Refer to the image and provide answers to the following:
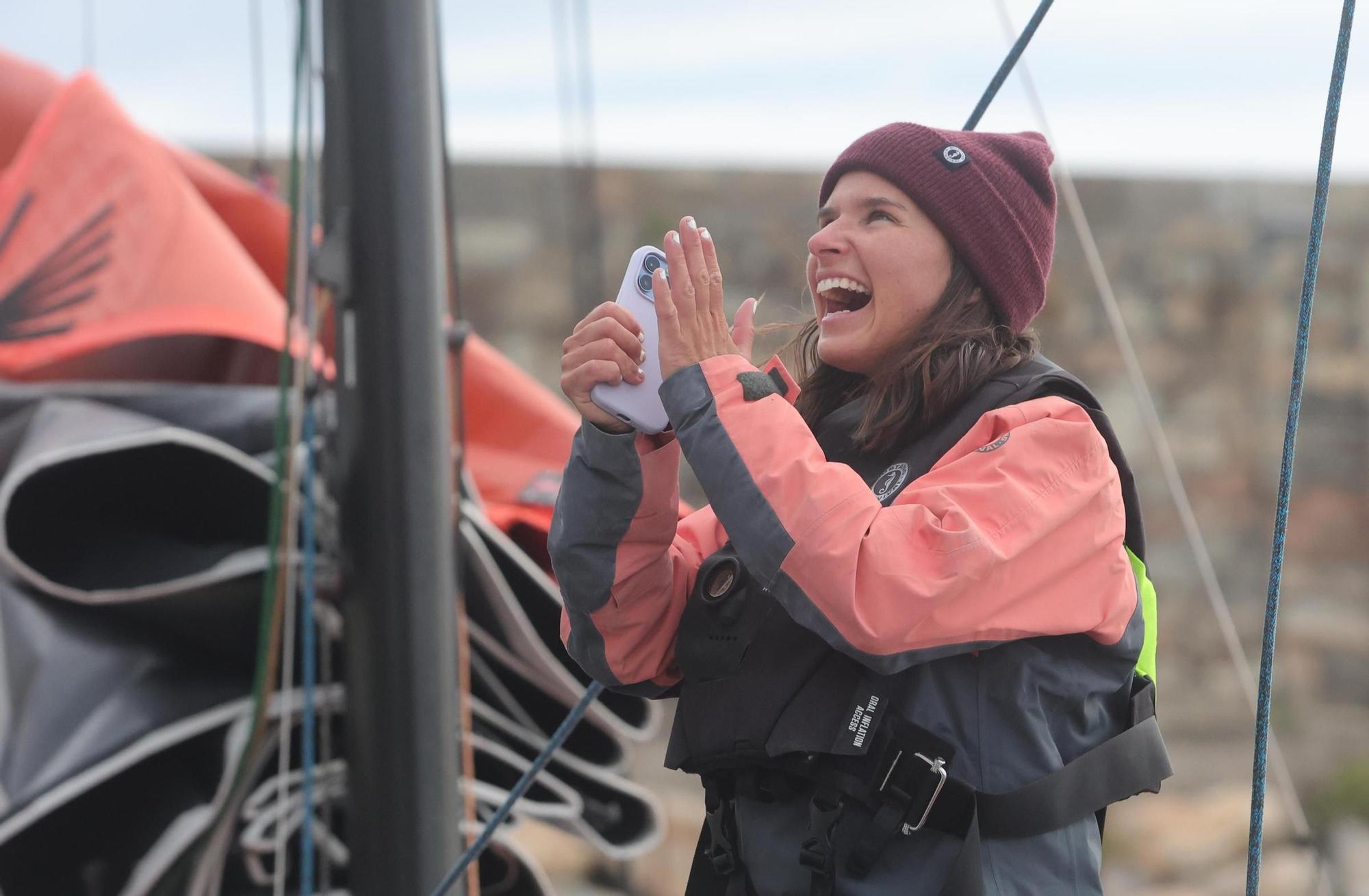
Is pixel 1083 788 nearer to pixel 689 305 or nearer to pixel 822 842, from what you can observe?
pixel 822 842

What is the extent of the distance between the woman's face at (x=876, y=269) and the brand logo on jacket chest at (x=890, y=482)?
8cm

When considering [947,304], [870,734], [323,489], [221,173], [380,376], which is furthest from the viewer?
[221,173]

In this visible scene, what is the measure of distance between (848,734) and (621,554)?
17 cm

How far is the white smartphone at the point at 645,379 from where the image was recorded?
2.64ft

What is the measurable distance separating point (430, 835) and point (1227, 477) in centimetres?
500

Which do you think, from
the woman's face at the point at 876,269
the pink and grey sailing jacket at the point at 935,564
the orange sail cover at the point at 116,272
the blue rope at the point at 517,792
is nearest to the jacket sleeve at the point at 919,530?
the pink and grey sailing jacket at the point at 935,564

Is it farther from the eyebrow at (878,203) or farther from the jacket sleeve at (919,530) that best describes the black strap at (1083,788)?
the eyebrow at (878,203)

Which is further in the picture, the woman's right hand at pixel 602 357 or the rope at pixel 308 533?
the rope at pixel 308 533

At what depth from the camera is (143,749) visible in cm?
142

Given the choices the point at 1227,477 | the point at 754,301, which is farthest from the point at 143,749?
the point at 1227,477

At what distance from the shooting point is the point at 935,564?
2.35 feet

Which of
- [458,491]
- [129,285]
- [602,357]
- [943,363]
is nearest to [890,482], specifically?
[943,363]

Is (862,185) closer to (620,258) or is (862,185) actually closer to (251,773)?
(251,773)

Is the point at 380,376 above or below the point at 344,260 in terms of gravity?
below
